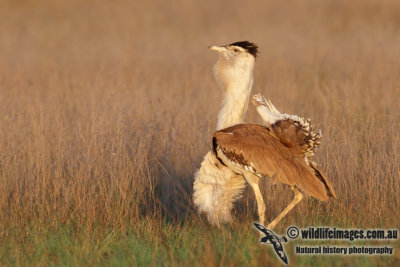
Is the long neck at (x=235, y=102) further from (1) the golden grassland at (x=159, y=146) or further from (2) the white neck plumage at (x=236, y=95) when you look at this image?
(1) the golden grassland at (x=159, y=146)

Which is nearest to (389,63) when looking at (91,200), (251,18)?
(91,200)

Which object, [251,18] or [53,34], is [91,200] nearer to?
[53,34]

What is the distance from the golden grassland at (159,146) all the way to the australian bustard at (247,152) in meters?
0.28

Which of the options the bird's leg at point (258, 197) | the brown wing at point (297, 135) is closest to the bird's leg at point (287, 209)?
the bird's leg at point (258, 197)

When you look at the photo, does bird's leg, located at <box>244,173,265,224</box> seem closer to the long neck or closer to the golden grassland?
the golden grassland

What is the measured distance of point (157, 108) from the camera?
7.93m

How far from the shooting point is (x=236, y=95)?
5.38m

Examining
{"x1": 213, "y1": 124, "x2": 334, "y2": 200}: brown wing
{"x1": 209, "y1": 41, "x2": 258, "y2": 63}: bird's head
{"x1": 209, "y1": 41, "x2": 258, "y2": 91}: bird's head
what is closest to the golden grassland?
{"x1": 213, "y1": 124, "x2": 334, "y2": 200}: brown wing

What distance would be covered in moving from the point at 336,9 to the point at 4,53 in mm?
8563

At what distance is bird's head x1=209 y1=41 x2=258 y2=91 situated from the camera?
543cm

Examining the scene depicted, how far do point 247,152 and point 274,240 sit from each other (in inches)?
27.8

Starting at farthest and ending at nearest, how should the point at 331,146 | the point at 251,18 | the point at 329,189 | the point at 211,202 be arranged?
the point at 251,18 < the point at 331,146 < the point at 211,202 < the point at 329,189

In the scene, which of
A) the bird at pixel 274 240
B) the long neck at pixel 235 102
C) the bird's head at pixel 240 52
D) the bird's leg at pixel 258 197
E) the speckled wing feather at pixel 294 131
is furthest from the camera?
the bird's head at pixel 240 52

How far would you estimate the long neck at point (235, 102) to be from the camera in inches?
212
